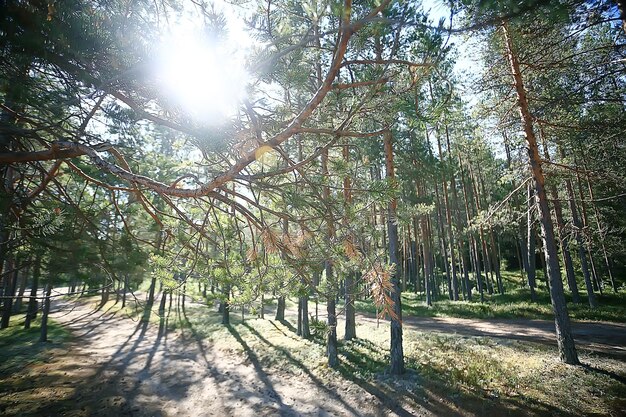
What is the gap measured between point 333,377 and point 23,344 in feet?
50.2

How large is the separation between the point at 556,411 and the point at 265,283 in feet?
23.5

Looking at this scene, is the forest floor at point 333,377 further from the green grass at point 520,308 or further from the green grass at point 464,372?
the green grass at point 520,308

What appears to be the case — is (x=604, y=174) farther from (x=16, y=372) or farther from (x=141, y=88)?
(x=16, y=372)

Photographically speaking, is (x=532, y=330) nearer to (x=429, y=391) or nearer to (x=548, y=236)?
(x=548, y=236)

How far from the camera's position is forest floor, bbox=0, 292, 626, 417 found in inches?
294

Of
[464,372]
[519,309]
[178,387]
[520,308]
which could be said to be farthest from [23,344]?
[520,308]

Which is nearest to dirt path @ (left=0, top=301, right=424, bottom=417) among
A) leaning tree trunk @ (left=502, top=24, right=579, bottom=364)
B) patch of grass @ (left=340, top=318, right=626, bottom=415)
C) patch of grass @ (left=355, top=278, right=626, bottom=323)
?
patch of grass @ (left=340, top=318, right=626, bottom=415)

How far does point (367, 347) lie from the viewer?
12.0m

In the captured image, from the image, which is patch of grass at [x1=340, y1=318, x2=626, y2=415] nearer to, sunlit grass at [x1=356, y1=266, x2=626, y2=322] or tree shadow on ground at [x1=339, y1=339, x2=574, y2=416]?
tree shadow on ground at [x1=339, y1=339, x2=574, y2=416]

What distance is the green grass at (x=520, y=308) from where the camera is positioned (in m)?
15.5

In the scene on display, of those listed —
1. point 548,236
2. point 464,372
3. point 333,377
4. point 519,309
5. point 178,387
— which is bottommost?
point 178,387

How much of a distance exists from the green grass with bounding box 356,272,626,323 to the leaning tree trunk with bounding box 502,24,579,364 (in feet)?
30.7

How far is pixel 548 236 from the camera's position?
864cm

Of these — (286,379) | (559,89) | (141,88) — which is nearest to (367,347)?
(286,379)
